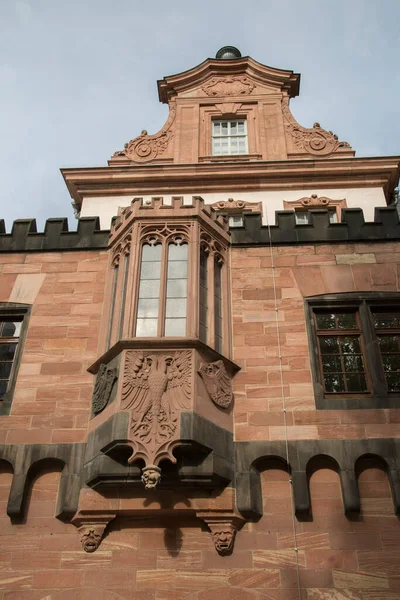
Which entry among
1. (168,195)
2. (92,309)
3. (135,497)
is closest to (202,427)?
(135,497)

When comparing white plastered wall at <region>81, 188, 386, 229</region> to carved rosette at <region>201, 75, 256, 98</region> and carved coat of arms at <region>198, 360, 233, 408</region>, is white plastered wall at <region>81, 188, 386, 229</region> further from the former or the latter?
carved coat of arms at <region>198, 360, 233, 408</region>

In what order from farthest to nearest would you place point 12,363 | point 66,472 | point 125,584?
point 12,363 < point 66,472 < point 125,584

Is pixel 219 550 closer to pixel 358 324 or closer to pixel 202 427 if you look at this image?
pixel 202 427

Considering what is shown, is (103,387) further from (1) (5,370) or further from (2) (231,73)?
(2) (231,73)

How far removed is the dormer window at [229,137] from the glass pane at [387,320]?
9057mm

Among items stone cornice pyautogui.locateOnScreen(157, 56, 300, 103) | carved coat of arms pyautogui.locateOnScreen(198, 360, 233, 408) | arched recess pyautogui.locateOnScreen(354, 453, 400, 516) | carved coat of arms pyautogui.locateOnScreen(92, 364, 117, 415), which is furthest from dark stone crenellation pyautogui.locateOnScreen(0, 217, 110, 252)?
stone cornice pyautogui.locateOnScreen(157, 56, 300, 103)

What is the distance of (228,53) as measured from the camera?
84.5 feet

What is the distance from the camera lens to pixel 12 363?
1078 cm

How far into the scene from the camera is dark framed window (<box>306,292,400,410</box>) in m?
9.93

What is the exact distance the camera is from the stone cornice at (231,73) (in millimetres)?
20062

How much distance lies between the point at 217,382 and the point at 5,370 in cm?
374

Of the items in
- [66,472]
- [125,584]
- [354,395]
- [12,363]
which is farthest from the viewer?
[12,363]

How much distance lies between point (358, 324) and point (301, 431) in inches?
94.0

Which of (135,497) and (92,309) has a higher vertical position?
(92,309)
